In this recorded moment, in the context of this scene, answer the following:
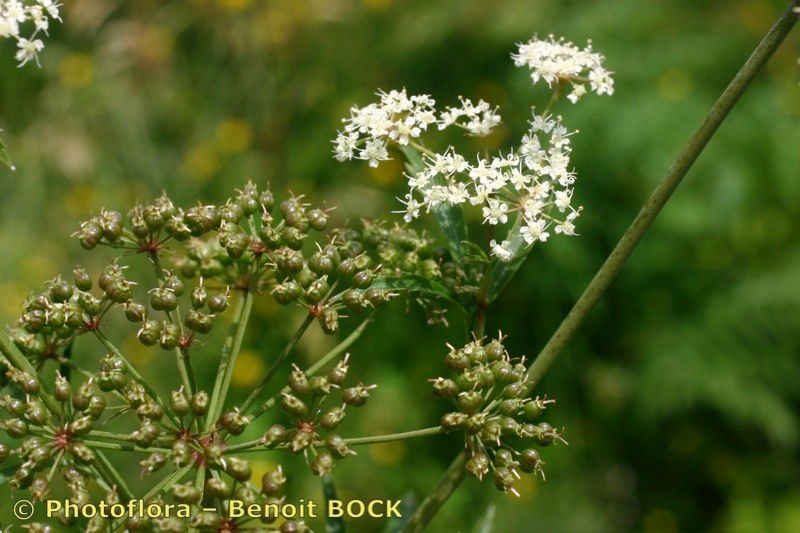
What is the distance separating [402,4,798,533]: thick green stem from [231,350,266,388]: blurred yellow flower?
4.38m

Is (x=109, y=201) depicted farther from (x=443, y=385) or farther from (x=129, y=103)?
(x=443, y=385)

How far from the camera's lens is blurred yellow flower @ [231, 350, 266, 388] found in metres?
7.10

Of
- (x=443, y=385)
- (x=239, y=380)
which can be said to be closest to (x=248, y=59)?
(x=239, y=380)

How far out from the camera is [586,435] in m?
7.43

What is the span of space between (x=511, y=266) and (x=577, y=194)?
446 centimetres

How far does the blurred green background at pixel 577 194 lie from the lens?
6.91m

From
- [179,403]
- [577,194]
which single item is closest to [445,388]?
[179,403]

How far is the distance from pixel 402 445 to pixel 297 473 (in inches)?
35.2

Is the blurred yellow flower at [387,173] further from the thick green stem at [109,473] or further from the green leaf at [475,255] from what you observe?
the thick green stem at [109,473]

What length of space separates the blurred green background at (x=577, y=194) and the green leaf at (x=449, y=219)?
3.96 metres

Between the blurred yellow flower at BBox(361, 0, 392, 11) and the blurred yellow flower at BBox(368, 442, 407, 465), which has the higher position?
the blurred yellow flower at BBox(361, 0, 392, 11)

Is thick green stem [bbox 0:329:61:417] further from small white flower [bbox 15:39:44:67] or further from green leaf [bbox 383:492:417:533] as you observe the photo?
green leaf [bbox 383:492:417:533]

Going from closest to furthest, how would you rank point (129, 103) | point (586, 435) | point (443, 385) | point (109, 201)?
1. point (443, 385)
2. point (586, 435)
3. point (109, 201)
4. point (129, 103)

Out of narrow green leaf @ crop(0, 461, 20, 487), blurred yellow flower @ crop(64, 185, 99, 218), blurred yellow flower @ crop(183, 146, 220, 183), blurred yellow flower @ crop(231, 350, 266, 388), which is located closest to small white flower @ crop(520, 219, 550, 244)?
narrow green leaf @ crop(0, 461, 20, 487)
